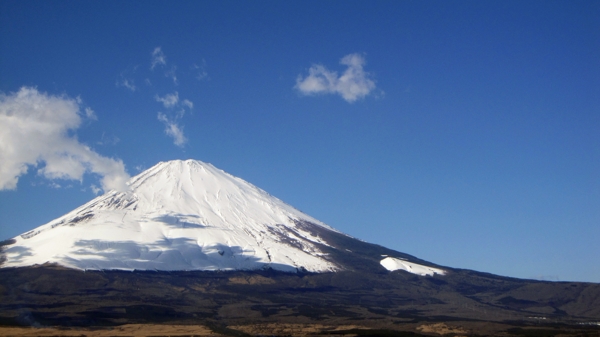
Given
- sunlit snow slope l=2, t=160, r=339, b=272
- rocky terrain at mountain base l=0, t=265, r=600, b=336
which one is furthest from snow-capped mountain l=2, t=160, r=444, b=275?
rocky terrain at mountain base l=0, t=265, r=600, b=336

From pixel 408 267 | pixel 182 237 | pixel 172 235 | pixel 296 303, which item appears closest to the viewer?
pixel 296 303

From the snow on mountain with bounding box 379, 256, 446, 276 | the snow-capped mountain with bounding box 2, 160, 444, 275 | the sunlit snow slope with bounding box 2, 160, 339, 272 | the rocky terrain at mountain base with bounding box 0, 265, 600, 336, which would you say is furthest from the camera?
the snow on mountain with bounding box 379, 256, 446, 276

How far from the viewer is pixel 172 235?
154 meters

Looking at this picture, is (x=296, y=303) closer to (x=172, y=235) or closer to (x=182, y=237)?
(x=182, y=237)

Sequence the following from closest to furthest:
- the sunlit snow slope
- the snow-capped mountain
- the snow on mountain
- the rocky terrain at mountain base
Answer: the rocky terrain at mountain base
the sunlit snow slope
the snow-capped mountain
the snow on mountain

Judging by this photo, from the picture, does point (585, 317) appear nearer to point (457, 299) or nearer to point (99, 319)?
point (457, 299)

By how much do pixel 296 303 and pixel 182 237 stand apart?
172ft

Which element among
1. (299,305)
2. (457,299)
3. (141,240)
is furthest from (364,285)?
(141,240)

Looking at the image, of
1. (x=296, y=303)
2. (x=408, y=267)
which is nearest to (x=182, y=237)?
(x=296, y=303)

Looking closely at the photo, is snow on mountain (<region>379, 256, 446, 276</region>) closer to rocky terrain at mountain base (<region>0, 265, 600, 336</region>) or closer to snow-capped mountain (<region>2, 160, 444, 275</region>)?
snow-capped mountain (<region>2, 160, 444, 275</region>)

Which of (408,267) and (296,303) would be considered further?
(408,267)

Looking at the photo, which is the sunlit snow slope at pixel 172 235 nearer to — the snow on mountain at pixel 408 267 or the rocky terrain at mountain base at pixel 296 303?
the rocky terrain at mountain base at pixel 296 303

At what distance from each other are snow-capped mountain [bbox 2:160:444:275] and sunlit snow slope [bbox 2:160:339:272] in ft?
0.70

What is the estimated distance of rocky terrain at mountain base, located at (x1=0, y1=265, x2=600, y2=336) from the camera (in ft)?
264
